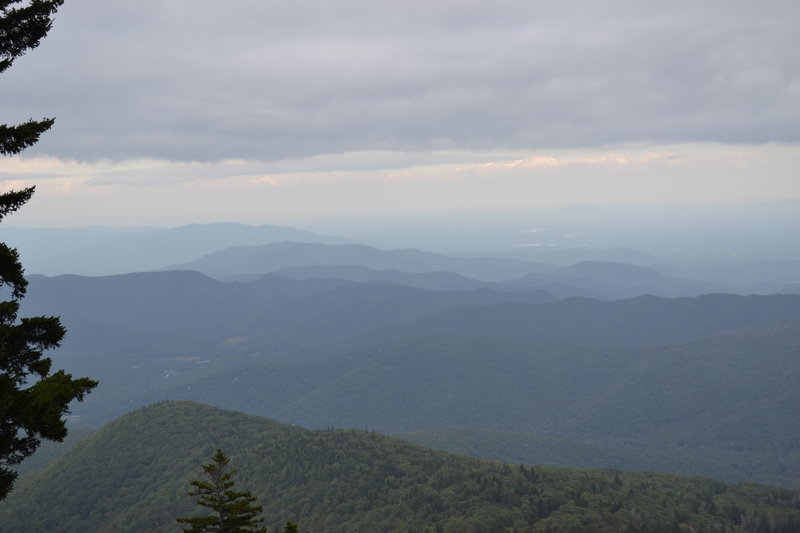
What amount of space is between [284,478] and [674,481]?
10536 centimetres

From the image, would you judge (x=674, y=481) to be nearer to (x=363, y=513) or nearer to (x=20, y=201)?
(x=363, y=513)

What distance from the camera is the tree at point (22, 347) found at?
1691cm

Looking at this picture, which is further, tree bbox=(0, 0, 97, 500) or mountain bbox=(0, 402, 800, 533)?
mountain bbox=(0, 402, 800, 533)

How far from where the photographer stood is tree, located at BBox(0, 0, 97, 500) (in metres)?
16.9

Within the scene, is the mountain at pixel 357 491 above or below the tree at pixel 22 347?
below

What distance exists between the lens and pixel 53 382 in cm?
1856

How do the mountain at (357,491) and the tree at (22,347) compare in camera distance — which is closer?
the tree at (22,347)

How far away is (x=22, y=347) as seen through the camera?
18812mm

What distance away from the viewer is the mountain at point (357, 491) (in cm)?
11838

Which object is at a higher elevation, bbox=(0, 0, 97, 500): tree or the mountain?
bbox=(0, 0, 97, 500): tree

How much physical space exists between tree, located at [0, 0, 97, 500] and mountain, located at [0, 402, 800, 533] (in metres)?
103

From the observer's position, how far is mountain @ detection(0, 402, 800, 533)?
388 feet

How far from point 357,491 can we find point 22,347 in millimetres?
123368

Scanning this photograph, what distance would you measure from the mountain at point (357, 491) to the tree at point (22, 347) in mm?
103466
